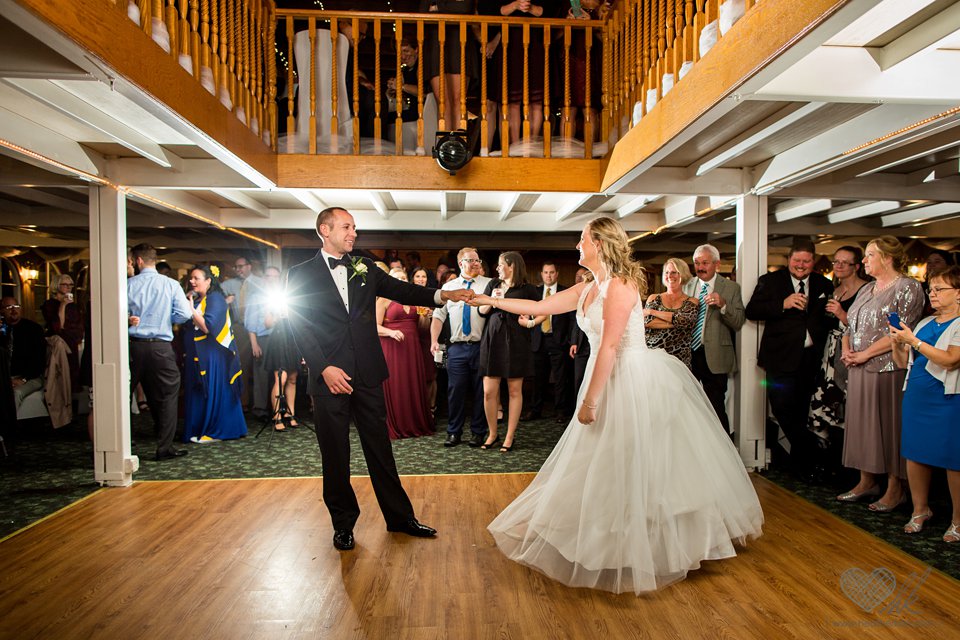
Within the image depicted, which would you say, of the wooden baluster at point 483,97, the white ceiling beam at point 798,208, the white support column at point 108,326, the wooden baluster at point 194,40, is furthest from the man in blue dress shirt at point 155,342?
the white ceiling beam at point 798,208

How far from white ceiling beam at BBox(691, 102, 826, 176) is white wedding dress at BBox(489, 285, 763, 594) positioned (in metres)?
1.49

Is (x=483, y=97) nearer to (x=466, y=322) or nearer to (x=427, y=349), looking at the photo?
(x=466, y=322)

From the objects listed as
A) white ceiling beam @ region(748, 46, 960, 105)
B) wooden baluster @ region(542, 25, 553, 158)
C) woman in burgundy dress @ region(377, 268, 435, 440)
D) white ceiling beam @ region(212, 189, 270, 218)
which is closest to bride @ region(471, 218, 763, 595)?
white ceiling beam @ region(748, 46, 960, 105)

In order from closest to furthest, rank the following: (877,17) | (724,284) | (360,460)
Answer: (877,17)
(724,284)
(360,460)

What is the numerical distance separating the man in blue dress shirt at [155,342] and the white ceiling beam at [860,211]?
6232mm

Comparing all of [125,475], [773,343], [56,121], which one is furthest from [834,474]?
[56,121]

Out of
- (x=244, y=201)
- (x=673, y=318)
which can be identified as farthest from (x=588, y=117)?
(x=244, y=201)

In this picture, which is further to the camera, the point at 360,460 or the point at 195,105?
the point at 360,460

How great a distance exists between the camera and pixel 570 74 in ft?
16.8

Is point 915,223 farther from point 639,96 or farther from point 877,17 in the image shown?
point 877,17

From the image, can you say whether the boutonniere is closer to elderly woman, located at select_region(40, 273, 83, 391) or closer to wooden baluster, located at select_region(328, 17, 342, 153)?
wooden baluster, located at select_region(328, 17, 342, 153)

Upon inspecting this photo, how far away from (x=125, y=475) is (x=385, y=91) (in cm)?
418

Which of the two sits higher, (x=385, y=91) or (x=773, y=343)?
(x=385, y=91)

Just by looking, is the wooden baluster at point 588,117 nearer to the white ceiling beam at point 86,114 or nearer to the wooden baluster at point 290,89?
the wooden baluster at point 290,89
